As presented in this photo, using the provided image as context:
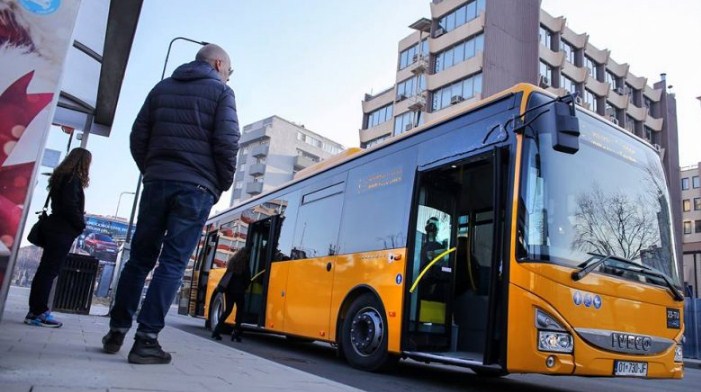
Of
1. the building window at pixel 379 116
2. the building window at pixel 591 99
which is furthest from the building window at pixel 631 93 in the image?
the building window at pixel 379 116

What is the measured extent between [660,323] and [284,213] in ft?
22.2

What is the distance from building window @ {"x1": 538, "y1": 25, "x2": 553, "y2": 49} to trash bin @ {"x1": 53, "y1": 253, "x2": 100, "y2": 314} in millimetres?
37654

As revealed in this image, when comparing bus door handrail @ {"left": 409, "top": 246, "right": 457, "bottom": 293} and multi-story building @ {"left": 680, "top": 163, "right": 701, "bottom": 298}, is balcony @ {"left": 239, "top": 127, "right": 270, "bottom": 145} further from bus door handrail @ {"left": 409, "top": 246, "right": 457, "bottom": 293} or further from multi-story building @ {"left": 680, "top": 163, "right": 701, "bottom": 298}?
bus door handrail @ {"left": 409, "top": 246, "right": 457, "bottom": 293}

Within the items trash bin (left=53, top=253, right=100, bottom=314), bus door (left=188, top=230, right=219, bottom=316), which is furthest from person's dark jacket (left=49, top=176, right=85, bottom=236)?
bus door (left=188, top=230, right=219, bottom=316)

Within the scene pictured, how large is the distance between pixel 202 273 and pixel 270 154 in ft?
208

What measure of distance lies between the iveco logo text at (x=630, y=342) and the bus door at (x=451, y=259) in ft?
4.78

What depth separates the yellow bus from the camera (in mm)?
4945

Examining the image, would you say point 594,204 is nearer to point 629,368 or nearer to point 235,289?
point 629,368

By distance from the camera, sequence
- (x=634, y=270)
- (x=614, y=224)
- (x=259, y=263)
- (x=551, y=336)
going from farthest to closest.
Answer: (x=259, y=263)
(x=614, y=224)
(x=634, y=270)
(x=551, y=336)

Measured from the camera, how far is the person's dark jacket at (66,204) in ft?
18.7

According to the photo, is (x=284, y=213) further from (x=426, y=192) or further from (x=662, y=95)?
(x=662, y=95)

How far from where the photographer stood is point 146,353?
11.3ft

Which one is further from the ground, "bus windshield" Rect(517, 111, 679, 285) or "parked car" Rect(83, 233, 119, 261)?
"parked car" Rect(83, 233, 119, 261)

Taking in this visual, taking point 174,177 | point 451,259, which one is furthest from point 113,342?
point 451,259
